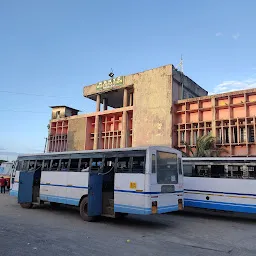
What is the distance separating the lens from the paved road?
22.1 ft

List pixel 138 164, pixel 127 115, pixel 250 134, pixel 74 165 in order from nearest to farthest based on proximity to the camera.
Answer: pixel 138 164 → pixel 74 165 → pixel 250 134 → pixel 127 115

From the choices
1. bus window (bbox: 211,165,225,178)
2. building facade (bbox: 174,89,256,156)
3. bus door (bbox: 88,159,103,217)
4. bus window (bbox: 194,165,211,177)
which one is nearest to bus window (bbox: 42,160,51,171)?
bus door (bbox: 88,159,103,217)

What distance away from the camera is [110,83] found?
30.8m

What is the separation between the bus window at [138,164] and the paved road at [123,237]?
197 cm

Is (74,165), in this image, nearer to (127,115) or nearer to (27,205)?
(27,205)

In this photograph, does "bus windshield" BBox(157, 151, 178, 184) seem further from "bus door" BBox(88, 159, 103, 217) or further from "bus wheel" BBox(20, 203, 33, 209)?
"bus wheel" BBox(20, 203, 33, 209)

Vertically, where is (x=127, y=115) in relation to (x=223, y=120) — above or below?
above

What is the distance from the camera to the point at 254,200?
1161 cm

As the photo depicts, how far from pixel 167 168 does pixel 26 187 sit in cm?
770

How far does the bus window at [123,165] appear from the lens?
398 inches

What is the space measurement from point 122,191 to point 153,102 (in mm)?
17007

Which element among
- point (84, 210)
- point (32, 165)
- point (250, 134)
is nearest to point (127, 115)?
point (250, 134)

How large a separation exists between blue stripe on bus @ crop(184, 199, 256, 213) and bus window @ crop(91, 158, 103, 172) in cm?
509

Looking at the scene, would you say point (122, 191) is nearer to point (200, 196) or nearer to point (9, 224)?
point (9, 224)
